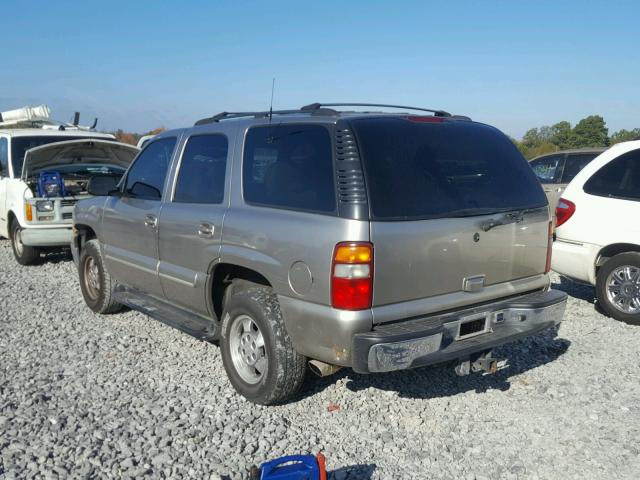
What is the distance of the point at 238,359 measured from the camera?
4199 mm

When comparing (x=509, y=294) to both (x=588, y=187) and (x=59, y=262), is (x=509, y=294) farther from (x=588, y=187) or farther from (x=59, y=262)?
(x=59, y=262)

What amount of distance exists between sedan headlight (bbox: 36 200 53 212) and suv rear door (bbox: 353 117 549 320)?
596cm

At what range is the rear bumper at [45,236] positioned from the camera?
26.3 feet

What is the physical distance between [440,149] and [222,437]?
87.7 inches

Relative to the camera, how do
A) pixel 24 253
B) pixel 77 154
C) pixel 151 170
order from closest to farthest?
pixel 151 170, pixel 24 253, pixel 77 154

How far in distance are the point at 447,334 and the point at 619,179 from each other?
3503mm

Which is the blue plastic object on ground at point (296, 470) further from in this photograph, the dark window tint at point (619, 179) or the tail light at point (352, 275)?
the dark window tint at point (619, 179)

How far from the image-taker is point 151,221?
16.1ft

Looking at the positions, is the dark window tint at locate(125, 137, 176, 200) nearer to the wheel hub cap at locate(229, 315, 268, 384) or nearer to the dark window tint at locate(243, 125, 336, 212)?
the dark window tint at locate(243, 125, 336, 212)

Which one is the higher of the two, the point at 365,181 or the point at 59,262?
the point at 365,181

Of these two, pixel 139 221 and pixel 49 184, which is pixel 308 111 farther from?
pixel 49 184

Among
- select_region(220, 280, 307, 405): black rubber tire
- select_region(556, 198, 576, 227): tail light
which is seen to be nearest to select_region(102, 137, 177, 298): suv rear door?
select_region(220, 280, 307, 405): black rubber tire

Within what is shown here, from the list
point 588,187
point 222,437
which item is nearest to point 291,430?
point 222,437

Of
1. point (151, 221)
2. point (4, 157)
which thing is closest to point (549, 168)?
point (151, 221)
